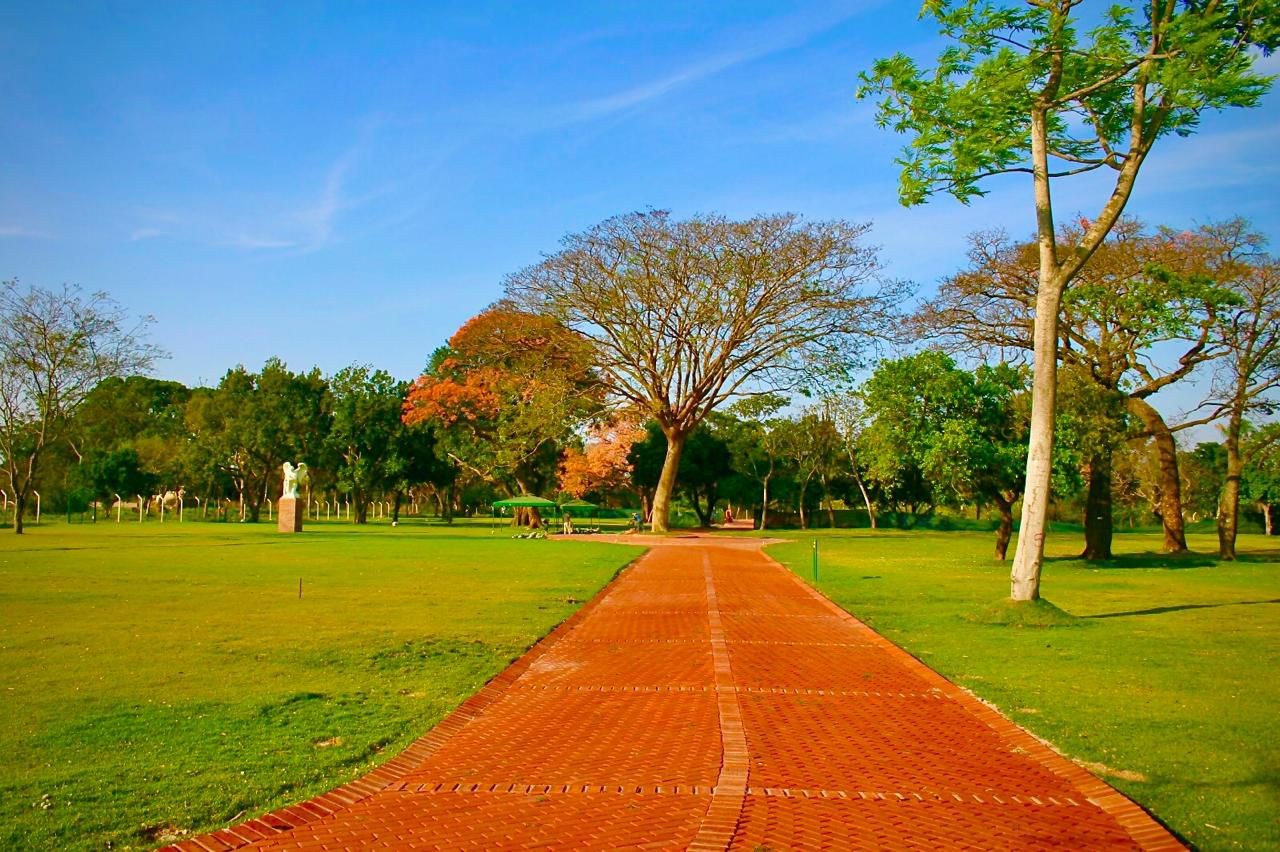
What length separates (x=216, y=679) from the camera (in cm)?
840

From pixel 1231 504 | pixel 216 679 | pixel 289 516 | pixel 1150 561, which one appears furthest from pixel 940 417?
pixel 289 516

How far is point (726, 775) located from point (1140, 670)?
593cm

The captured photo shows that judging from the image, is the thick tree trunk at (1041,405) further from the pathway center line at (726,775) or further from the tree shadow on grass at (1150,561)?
the tree shadow on grass at (1150,561)

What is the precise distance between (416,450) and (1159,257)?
41.1 metres

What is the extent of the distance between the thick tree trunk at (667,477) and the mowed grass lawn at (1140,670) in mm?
18577

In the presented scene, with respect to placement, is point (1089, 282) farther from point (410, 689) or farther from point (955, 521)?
point (955, 521)

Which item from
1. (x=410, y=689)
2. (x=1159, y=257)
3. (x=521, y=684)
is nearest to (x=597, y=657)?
(x=521, y=684)

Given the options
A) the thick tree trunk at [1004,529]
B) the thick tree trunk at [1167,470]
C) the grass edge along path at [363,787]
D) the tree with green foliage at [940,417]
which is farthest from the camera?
the thick tree trunk at [1167,470]

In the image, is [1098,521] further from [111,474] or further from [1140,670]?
[111,474]

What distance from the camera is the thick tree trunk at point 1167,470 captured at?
1112 inches

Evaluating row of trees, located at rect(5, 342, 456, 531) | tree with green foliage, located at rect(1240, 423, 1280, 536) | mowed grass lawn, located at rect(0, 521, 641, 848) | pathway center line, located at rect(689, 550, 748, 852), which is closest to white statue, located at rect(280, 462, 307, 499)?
row of trees, located at rect(5, 342, 456, 531)

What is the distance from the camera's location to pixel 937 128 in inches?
531

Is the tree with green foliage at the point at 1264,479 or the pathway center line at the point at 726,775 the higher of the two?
the tree with green foliage at the point at 1264,479

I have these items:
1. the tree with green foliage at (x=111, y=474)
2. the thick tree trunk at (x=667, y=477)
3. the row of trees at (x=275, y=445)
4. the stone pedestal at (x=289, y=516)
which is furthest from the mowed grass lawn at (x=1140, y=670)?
the tree with green foliage at (x=111, y=474)
